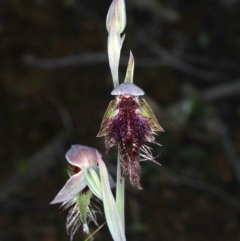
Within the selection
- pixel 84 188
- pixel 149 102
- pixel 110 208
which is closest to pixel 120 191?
pixel 110 208

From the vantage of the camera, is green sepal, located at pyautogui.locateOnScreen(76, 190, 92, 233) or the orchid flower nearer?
the orchid flower

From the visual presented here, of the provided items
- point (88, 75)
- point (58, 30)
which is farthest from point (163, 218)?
point (58, 30)

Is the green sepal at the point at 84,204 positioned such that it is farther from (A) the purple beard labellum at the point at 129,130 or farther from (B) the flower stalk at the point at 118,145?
(A) the purple beard labellum at the point at 129,130

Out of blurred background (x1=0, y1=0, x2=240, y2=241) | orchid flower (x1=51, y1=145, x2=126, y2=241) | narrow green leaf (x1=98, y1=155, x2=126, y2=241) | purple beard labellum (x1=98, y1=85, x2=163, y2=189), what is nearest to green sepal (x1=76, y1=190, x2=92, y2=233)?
orchid flower (x1=51, y1=145, x2=126, y2=241)

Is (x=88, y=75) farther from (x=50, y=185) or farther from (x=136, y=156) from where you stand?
(x=136, y=156)

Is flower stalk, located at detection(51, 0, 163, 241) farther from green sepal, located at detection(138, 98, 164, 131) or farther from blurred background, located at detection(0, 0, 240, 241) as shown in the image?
blurred background, located at detection(0, 0, 240, 241)

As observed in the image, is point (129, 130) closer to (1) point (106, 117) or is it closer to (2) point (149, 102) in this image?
(1) point (106, 117)
